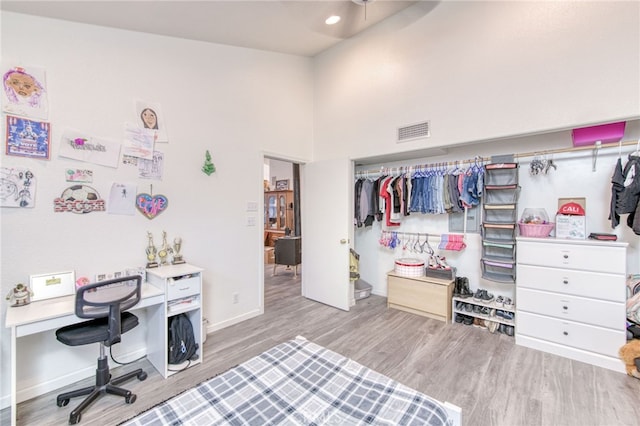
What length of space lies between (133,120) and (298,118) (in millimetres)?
2120

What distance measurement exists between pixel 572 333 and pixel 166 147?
4.26 m

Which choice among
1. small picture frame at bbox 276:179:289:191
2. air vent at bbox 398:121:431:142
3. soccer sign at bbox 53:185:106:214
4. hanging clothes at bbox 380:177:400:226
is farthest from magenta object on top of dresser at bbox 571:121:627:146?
→ small picture frame at bbox 276:179:289:191

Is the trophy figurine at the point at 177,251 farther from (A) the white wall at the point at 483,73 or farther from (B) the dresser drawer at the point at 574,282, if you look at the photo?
(B) the dresser drawer at the point at 574,282

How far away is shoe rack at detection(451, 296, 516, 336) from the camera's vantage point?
2980mm

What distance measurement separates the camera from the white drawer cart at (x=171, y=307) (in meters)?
2.29

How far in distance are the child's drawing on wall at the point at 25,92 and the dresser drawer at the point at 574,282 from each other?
4459 mm

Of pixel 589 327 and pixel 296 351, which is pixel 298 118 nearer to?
pixel 296 351

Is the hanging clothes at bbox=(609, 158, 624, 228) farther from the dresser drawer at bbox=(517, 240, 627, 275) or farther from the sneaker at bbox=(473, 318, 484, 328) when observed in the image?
the sneaker at bbox=(473, 318, 484, 328)

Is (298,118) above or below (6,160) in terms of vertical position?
above

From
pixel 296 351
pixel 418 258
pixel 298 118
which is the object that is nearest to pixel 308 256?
pixel 418 258

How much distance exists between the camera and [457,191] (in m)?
3.36

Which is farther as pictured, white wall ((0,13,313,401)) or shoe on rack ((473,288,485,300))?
shoe on rack ((473,288,485,300))

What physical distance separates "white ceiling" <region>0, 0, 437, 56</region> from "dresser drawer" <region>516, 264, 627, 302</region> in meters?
3.02

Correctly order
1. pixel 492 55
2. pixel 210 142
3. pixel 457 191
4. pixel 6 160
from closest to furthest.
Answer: pixel 6 160 → pixel 492 55 → pixel 210 142 → pixel 457 191
